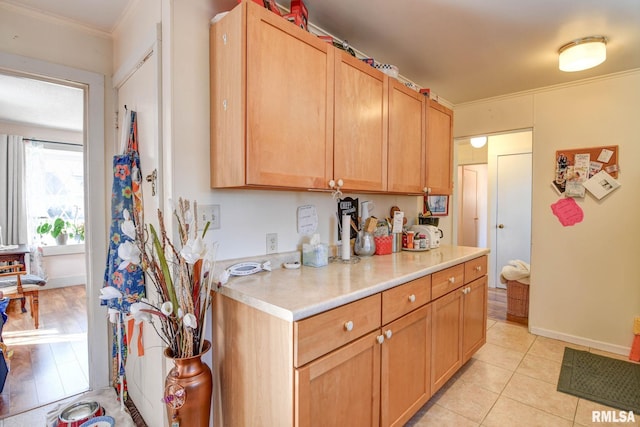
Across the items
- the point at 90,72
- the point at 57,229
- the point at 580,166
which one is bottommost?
the point at 57,229

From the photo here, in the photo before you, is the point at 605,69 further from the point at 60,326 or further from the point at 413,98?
the point at 60,326

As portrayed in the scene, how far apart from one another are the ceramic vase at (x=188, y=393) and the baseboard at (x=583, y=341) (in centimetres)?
326

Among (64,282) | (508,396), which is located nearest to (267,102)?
(508,396)

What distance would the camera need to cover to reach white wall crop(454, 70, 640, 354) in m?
2.71

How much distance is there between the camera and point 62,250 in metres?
5.05

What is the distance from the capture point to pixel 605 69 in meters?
2.66

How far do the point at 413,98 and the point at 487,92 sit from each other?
1.37 metres

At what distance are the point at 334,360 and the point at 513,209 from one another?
14.3ft

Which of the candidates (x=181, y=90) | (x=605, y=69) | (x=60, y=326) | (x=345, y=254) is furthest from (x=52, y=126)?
(x=605, y=69)

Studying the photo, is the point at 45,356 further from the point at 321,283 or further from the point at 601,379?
the point at 601,379

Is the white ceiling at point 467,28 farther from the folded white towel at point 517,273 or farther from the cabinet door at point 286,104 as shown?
the folded white towel at point 517,273

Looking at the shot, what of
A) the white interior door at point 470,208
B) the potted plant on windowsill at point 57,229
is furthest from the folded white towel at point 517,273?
the potted plant on windowsill at point 57,229

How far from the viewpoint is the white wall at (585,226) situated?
107 inches

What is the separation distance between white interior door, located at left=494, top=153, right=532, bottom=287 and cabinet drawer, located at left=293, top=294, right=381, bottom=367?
13.2 ft
